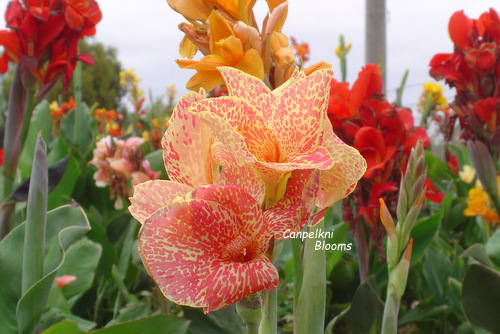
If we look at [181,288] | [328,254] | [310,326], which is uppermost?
[181,288]

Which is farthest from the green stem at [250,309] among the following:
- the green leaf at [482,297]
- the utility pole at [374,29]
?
the utility pole at [374,29]

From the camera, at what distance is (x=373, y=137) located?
81 centimetres

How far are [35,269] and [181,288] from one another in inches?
12.8

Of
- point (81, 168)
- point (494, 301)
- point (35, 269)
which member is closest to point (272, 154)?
point (35, 269)

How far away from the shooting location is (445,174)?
195cm

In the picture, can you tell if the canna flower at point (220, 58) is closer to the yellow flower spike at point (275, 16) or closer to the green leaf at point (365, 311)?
the yellow flower spike at point (275, 16)

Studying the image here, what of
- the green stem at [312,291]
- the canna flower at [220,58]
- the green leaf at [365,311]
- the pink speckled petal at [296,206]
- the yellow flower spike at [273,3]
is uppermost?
the yellow flower spike at [273,3]

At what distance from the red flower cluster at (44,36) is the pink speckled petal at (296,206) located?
744 millimetres

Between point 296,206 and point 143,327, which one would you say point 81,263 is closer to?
point 143,327

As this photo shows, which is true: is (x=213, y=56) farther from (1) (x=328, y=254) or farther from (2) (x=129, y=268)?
(2) (x=129, y=268)

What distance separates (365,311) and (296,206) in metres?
0.54

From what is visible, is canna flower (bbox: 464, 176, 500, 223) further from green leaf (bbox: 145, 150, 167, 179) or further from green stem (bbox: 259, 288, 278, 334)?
Answer: green stem (bbox: 259, 288, 278, 334)

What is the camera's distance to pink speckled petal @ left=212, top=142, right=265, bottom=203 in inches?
12.3

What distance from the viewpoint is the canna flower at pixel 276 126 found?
0.94ft
